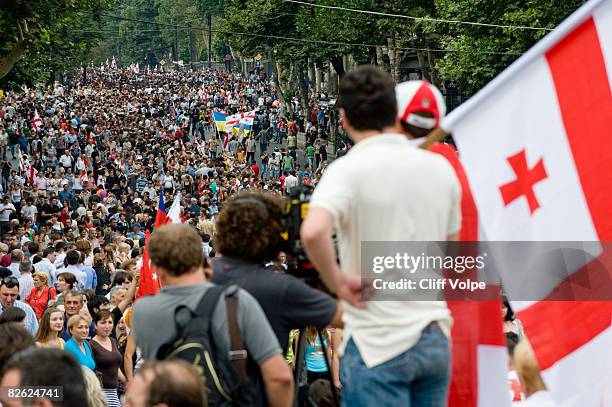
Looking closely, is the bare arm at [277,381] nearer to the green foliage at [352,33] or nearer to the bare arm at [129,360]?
the bare arm at [129,360]

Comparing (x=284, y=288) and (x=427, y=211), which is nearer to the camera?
(x=427, y=211)

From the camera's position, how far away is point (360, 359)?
3441 mm

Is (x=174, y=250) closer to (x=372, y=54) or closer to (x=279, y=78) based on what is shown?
(x=372, y=54)

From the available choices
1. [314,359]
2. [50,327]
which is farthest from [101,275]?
[314,359]

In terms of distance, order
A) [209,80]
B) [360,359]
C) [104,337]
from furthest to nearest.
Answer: [209,80], [104,337], [360,359]

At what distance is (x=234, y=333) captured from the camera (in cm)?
369

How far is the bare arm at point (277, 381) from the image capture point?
12.4 ft

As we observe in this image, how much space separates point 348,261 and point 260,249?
573 millimetres

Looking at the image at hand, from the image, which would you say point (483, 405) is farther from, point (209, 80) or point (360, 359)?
point (209, 80)

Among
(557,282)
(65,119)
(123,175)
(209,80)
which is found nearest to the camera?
(557,282)

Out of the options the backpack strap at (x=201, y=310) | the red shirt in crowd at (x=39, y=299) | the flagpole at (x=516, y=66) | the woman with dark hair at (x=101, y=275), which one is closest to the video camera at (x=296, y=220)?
the backpack strap at (x=201, y=310)

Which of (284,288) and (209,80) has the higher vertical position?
(209,80)

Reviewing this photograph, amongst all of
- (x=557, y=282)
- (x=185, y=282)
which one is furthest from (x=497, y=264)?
(x=185, y=282)

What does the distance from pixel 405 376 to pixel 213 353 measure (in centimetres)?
67
